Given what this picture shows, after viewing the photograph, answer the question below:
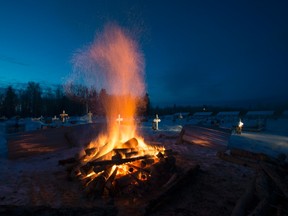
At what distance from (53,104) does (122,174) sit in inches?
3945

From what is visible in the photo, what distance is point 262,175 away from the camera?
6344 mm

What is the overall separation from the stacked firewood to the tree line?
68.1m

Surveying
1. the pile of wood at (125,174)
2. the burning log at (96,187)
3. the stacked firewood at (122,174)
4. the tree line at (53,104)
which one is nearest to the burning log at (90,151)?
the stacked firewood at (122,174)

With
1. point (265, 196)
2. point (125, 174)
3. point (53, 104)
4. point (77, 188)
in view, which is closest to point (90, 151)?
point (77, 188)

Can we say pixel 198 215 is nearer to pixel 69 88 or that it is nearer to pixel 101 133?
pixel 101 133

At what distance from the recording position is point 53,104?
96938mm

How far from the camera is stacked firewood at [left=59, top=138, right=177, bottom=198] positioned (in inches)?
242

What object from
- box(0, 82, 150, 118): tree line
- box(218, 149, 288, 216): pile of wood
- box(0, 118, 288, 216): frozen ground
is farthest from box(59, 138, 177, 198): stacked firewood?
box(0, 82, 150, 118): tree line

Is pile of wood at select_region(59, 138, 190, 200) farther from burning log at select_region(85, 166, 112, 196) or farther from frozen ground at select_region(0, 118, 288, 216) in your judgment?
frozen ground at select_region(0, 118, 288, 216)

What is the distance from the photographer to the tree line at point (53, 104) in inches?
3135

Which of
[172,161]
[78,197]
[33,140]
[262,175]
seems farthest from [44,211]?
[33,140]

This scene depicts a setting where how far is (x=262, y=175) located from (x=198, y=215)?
2.85 m

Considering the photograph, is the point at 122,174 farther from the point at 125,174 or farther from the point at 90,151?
the point at 90,151

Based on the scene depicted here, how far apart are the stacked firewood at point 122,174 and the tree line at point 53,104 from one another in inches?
2682
